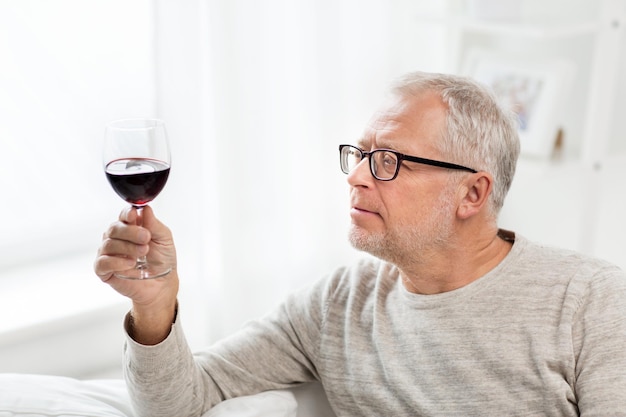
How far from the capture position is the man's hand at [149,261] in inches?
58.9

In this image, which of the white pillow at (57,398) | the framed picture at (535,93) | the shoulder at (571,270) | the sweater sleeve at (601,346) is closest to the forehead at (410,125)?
the shoulder at (571,270)

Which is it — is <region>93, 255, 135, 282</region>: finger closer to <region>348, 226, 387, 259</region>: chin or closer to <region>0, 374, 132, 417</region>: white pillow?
<region>0, 374, 132, 417</region>: white pillow

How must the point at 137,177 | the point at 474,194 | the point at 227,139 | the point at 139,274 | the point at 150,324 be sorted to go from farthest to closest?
the point at 227,139 → the point at 474,194 → the point at 150,324 → the point at 139,274 → the point at 137,177

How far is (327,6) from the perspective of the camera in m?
2.63

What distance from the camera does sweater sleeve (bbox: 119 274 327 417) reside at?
5.54ft

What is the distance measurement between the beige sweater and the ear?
0.37 feet

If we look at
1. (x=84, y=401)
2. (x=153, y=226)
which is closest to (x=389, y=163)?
(x=153, y=226)

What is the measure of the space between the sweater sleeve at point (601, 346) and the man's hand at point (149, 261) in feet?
2.42

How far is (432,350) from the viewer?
176cm

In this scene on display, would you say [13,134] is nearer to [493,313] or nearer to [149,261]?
[149,261]

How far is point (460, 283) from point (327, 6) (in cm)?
115

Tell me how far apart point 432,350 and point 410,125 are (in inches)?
17.0

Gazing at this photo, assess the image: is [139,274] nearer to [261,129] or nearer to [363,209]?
[363,209]

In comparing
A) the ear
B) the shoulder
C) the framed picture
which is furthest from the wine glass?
the framed picture
